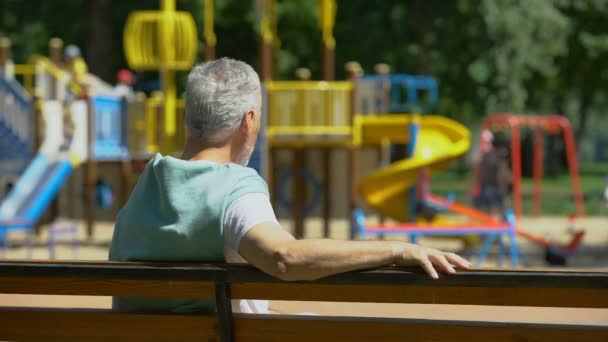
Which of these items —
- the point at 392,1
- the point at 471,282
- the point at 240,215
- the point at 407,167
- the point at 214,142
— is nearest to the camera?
the point at 471,282

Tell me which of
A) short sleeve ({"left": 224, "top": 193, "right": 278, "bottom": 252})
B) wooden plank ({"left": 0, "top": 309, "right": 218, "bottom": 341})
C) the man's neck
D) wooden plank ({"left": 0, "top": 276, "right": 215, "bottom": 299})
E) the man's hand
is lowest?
wooden plank ({"left": 0, "top": 309, "right": 218, "bottom": 341})

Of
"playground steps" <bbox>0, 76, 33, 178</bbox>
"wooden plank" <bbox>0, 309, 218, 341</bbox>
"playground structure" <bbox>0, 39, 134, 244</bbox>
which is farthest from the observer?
"playground steps" <bbox>0, 76, 33, 178</bbox>

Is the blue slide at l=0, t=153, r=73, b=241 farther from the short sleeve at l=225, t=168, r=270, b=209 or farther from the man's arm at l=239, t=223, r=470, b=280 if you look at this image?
the man's arm at l=239, t=223, r=470, b=280

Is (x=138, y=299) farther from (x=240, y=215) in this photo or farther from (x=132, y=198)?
(x=240, y=215)

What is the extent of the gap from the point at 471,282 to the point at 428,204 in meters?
12.7

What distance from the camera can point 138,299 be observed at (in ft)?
9.48

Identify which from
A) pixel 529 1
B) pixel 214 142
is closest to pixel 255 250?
pixel 214 142

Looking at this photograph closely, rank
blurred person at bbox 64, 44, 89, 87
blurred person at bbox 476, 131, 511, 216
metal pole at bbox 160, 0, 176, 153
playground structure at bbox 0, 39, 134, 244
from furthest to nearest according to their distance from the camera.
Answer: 1. blurred person at bbox 64, 44, 89, 87
2. blurred person at bbox 476, 131, 511, 216
3. metal pole at bbox 160, 0, 176, 153
4. playground structure at bbox 0, 39, 134, 244

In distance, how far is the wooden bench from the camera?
2477mm

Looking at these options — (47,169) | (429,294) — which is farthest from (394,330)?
(47,169)

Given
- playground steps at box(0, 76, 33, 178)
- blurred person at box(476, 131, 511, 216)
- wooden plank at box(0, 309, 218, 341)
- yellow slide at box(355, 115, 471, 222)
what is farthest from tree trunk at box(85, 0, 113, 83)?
wooden plank at box(0, 309, 218, 341)

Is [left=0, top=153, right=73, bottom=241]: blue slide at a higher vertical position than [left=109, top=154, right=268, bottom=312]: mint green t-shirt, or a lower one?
lower

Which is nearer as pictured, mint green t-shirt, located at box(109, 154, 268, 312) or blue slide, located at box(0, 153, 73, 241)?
mint green t-shirt, located at box(109, 154, 268, 312)

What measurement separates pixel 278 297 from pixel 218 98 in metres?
0.54
